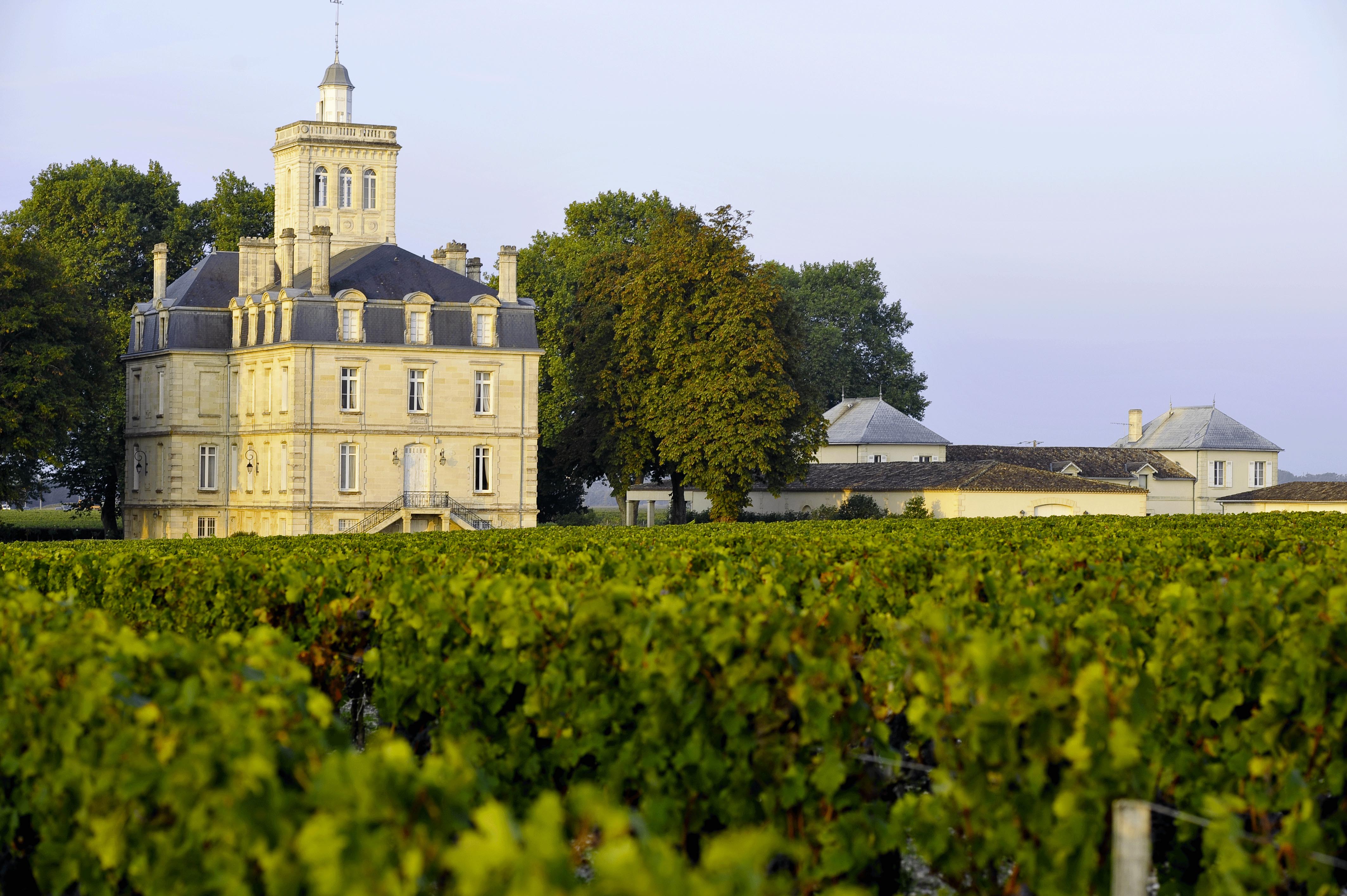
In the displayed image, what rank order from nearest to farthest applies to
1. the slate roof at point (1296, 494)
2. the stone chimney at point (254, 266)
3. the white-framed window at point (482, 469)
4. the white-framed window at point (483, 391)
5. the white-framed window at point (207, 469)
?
1. the white-framed window at point (482, 469)
2. the white-framed window at point (483, 391)
3. the white-framed window at point (207, 469)
4. the stone chimney at point (254, 266)
5. the slate roof at point (1296, 494)

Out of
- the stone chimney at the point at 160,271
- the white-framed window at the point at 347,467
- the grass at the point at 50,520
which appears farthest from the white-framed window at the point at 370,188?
the grass at the point at 50,520

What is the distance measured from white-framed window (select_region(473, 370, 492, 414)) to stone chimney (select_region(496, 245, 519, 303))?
3.13 meters

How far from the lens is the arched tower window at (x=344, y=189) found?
189 feet

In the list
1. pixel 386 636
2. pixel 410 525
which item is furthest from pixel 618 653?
pixel 410 525

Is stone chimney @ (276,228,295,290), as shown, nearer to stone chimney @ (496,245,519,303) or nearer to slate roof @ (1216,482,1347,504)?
stone chimney @ (496,245,519,303)

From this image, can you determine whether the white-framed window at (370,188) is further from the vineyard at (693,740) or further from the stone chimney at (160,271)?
the vineyard at (693,740)

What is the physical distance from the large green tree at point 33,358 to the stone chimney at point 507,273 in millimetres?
14581

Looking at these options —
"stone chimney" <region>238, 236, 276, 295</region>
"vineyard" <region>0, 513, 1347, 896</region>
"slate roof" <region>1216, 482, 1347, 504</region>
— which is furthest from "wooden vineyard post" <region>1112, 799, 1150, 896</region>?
"slate roof" <region>1216, 482, 1347, 504</region>

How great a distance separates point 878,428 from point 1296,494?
67.2 ft

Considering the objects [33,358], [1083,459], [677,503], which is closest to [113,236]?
[33,358]

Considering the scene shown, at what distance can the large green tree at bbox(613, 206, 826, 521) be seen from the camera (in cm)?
5047

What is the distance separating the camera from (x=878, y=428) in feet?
252

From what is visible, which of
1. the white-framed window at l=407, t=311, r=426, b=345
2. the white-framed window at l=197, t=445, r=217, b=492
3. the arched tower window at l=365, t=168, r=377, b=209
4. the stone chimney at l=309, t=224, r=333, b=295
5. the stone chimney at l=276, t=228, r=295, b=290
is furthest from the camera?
the arched tower window at l=365, t=168, r=377, b=209

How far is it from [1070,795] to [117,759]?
11.5 ft
